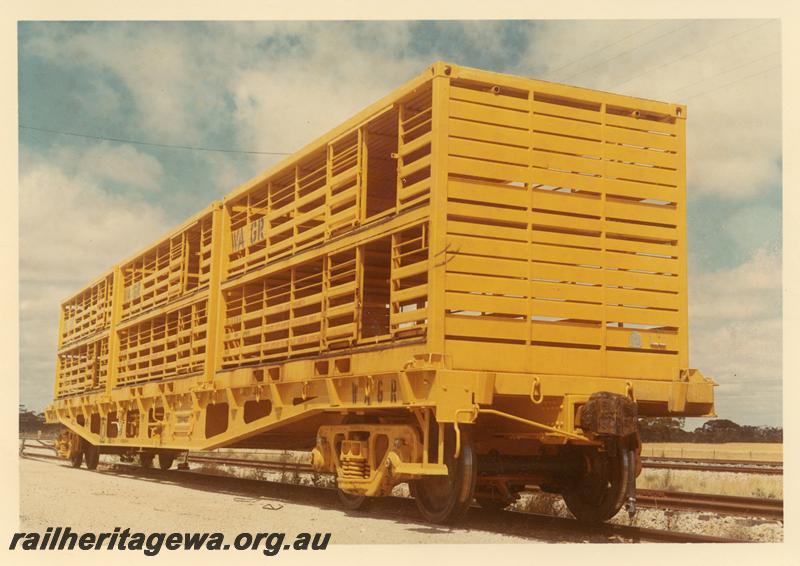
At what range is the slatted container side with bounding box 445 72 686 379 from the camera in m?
9.16

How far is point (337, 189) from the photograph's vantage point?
1186 centimetres

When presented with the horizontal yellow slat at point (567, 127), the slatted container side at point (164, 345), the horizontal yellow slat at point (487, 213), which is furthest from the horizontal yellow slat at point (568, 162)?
the slatted container side at point (164, 345)

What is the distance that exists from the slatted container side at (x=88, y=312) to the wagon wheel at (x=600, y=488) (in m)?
14.7

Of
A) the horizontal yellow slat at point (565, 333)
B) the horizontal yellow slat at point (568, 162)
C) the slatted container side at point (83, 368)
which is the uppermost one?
the horizontal yellow slat at point (568, 162)

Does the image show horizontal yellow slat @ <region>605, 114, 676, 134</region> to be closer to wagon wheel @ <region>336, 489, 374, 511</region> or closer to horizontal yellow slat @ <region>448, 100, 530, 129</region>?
horizontal yellow slat @ <region>448, 100, 530, 129</region>

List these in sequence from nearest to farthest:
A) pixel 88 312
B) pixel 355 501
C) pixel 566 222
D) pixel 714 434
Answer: pixel 566 222
pixel 355 501
pixel 88 312
pixel 714 434

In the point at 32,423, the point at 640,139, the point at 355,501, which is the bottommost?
the point at 32,423

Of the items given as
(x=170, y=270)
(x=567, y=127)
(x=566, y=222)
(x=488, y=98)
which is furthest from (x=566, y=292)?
(x=170, y=270)

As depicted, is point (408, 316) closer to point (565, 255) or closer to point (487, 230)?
point (487, 230)

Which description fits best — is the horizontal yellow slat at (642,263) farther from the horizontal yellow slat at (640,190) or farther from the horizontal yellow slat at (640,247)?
the horizontal yellow slat at (640,190)

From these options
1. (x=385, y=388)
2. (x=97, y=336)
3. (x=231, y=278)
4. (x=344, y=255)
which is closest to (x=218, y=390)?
(x=231, y=278)

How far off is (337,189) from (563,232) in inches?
138

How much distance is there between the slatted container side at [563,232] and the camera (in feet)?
30.0

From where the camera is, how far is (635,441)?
30.5 feet
